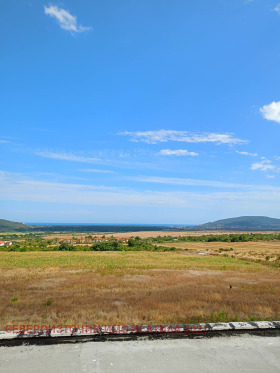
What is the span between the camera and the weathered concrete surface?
428 cm

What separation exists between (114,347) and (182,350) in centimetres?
138

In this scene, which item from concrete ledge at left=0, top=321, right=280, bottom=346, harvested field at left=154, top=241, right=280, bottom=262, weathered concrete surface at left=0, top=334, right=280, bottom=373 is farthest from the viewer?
harvested field at left=154, top=241, right=280, bottom=262

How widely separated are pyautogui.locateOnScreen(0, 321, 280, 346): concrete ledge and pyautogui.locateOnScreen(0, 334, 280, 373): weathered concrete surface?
0.78 ft

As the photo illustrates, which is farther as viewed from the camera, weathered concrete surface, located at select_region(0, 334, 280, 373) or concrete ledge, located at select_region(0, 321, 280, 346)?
concrete ledge, located at select_region(0, 321, 280, 346)

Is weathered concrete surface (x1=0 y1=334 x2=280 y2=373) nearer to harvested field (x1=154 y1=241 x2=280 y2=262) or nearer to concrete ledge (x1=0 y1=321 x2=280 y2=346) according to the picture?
concrete ledge (x1=0 y1=321 x2=280 y2=346)

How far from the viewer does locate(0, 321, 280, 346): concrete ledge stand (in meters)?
5.23

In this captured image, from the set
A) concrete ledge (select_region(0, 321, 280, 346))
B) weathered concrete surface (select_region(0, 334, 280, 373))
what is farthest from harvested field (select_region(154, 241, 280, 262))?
weathered concrete surface (select_region(0, 334, 280, 373))

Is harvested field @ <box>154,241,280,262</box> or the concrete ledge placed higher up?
the concrete ledge

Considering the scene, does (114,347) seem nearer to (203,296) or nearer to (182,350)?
(182,350)

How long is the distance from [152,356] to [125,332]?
1.06 metres

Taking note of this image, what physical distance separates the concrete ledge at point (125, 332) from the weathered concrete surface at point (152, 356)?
9.4 inches

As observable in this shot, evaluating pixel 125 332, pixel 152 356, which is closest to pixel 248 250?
pixel 125 332

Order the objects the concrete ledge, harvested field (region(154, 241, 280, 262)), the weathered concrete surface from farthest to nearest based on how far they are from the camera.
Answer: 1. harvested field (region(154, 241, 280, 262))
2. the concrete ledge
3. the weathered concrete surface

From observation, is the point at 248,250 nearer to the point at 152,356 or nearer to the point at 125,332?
the point at 125,332
